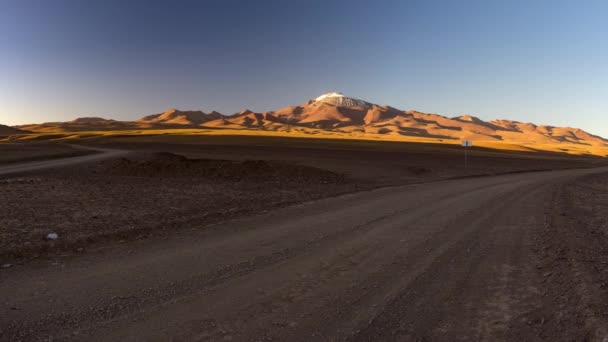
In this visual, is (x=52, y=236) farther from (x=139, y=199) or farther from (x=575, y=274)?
(x=575, y=274)

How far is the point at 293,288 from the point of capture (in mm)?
6391

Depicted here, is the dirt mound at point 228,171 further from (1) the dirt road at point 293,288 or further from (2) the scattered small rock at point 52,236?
(2) the scattered small rock at point 52,236

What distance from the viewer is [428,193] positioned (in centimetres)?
1911

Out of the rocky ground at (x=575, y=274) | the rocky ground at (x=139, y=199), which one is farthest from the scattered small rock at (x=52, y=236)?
the rocky ground at (x=575, y=274)

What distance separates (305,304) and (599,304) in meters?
4.18

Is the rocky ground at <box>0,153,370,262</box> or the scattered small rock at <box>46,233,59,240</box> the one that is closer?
the scattered small rock at <box>46,233,59,240</box>

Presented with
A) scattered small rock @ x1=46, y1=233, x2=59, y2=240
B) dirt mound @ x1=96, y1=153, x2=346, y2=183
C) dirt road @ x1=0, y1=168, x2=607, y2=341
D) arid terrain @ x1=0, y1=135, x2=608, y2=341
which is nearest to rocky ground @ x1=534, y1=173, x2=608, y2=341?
arid terrain @ x1=0, y1=135, x2=608, y2=341

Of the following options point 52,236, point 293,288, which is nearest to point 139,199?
point 52,236

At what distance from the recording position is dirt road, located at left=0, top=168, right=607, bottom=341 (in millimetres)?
4938

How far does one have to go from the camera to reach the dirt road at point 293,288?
494 centimetres

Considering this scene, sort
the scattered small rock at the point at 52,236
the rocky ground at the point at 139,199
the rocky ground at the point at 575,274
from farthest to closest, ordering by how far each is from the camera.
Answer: the rocky ground at the point at 139,199 < the scattered small rock at the point at 52,236 < the rocky ground at the point at 575,274

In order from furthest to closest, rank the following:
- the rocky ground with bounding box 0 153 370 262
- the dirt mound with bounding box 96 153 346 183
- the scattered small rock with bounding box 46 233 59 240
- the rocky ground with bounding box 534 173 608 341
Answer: the dirt mound with bounding box 96 153 346 183, the rocky ground with bounding box 0 153 370 262, the scattered small rock with bounding box 46 233 59 240, the rocky ground with bounding box 534 173 608 341

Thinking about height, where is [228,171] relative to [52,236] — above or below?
above

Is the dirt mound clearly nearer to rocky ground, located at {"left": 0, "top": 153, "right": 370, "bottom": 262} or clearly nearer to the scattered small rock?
rocky ground, located at {"left": 0, "top": 153, "right": 370, "bottom": 262}
